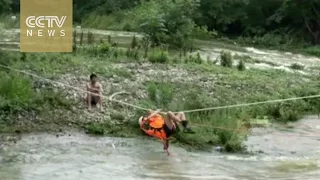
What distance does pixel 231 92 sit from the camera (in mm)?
18891

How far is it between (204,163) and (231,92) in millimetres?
6473

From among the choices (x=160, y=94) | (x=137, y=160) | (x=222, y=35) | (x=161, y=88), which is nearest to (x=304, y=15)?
(x=222, y=35)

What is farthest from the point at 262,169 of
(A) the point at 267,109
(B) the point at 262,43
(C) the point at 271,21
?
(C) the point at 271,21

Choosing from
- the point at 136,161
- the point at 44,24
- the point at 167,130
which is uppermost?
the point at 44,24

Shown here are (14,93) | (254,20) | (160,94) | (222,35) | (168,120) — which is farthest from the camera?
(254,20)

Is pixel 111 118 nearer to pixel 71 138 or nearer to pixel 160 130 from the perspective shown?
pixel 71 138

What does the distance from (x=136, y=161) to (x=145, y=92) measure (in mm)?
4668

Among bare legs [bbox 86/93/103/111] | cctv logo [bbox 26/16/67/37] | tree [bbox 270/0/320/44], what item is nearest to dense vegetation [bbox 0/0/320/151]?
bare legs [bbox 86/93/103/111]

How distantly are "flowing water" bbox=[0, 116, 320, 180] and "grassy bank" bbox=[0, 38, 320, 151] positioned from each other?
616 millimetres

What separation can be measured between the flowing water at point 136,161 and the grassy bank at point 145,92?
0.62 metres

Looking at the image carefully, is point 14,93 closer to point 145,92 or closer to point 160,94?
point 145,92

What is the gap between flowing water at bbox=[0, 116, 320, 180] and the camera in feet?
37.8

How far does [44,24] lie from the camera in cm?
1820

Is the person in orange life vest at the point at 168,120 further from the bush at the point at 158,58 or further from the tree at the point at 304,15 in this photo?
the tree at the point at 304,15
